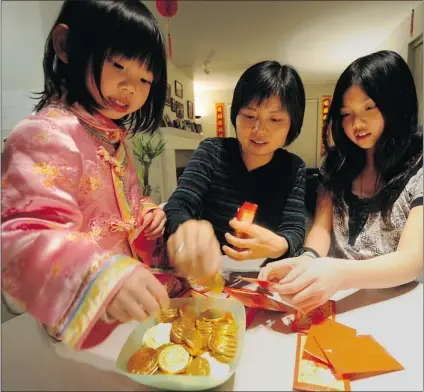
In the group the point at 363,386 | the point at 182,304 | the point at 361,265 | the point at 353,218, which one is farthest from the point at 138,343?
the point at 353,218

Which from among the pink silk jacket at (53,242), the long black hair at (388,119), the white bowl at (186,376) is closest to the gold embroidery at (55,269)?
the pink silk jacket at (53,242)

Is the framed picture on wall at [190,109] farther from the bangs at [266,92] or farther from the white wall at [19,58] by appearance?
the white wall at [19,58]

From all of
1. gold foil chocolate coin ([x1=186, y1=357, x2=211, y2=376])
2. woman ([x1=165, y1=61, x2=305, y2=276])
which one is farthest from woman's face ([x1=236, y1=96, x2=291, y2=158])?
gold foil chocolate coin ([x1=186, y1=357, x2=211, y2=376])

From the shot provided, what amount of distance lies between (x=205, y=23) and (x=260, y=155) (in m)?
0.22

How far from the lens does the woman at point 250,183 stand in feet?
1.16

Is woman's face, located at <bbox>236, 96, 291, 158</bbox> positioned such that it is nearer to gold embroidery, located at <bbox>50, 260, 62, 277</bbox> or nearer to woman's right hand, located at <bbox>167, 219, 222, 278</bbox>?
woman's right hand, located at <bbox>167, 219, 222, 278</bbox>

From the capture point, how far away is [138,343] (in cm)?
34

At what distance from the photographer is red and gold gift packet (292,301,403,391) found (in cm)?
31

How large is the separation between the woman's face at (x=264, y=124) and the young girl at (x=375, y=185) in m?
0.12

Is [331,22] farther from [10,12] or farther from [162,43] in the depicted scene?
[10,12]

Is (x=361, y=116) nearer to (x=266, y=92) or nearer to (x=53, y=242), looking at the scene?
(x=266, y=92)

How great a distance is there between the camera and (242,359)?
1.10 feet

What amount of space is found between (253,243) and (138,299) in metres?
0.21

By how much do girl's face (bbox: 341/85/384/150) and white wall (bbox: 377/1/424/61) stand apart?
0.28ft
